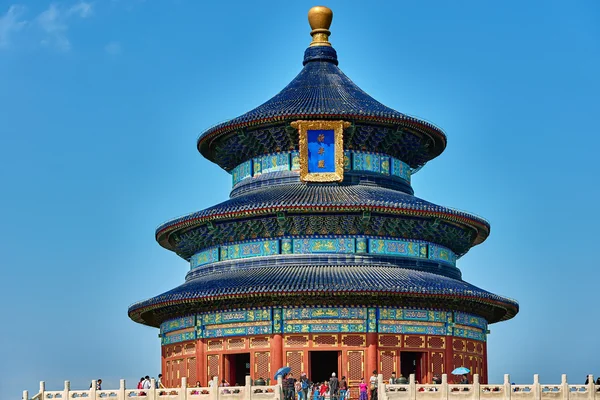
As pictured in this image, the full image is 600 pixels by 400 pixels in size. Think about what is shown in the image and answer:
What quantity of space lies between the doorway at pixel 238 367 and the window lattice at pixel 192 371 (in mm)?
1774

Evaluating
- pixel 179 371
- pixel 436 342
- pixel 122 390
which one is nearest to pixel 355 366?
pixel 436 342

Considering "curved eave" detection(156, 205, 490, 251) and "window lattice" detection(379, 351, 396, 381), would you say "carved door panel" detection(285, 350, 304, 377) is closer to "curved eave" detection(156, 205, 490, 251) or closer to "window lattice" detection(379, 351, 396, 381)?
"window lattice" detection(379, 351, 396, 381)

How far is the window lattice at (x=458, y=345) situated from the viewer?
59484mm

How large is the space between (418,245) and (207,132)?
12.5m

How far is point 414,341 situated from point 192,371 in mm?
10434

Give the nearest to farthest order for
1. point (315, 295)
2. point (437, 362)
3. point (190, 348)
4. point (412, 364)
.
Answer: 1. point (315, 295)
2. point (437, 362)
3. point (412, 364)
4. point (190, 348)

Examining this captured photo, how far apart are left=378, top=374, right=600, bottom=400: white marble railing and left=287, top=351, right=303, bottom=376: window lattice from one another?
8479 mm

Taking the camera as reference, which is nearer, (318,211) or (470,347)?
(318,211)

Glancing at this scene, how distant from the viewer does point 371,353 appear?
56500mm

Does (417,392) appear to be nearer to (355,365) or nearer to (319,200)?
(355,365)

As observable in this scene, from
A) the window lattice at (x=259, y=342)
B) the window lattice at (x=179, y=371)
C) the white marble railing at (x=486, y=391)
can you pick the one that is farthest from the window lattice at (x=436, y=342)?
the window lattice at (x=179, y=371)

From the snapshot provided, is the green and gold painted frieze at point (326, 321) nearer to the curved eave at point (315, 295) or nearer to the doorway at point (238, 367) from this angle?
the curved eave at point (315, 295)

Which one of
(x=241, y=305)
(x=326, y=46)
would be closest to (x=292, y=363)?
(x=241, y=305)

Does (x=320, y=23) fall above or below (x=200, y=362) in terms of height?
above
